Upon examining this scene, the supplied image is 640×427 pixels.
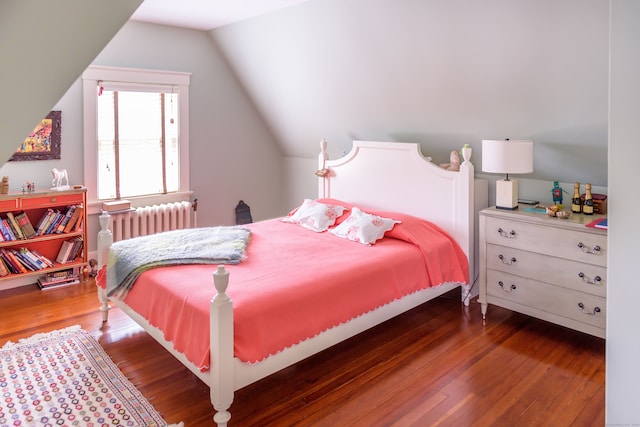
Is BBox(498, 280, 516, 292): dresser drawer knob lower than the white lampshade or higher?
lower

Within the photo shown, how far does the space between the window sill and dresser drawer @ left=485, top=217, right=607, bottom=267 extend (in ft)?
10.4

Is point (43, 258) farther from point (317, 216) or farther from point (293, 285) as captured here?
point (293, 285)

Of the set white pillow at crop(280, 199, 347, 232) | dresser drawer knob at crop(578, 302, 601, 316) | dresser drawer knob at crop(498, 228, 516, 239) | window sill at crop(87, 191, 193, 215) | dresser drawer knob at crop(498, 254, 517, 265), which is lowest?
dresser drawer knob at crop(578, 302, 601, 316)

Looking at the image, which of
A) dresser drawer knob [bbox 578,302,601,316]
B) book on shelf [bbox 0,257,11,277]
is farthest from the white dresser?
book on shelf [bbox 0,257,11,277]

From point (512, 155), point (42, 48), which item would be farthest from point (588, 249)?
point (42, 48)

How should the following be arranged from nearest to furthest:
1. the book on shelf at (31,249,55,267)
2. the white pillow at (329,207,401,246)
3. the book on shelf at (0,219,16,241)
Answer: the white pillow at (329,207,401,246) → the book on shelf at (0,219,16,241) → the book on shelf at (31,249,55,267)

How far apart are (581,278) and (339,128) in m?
2.68

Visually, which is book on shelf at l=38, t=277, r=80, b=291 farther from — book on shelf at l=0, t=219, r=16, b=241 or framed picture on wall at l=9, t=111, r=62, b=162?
framed picture on wall at l=9, t=111, r=62, b=162

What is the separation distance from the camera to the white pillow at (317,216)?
398 cm

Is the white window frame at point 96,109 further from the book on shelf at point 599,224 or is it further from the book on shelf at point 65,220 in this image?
the book on shelf at point 599,224

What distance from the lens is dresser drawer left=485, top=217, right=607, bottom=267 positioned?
9.37ft

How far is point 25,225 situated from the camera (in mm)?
3922

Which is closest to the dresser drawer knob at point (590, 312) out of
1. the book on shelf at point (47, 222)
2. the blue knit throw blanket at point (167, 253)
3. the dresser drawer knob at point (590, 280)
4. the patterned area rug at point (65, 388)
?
the dresser drawer knob at point (590, 280)

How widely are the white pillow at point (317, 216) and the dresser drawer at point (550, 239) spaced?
1274 millimetres
